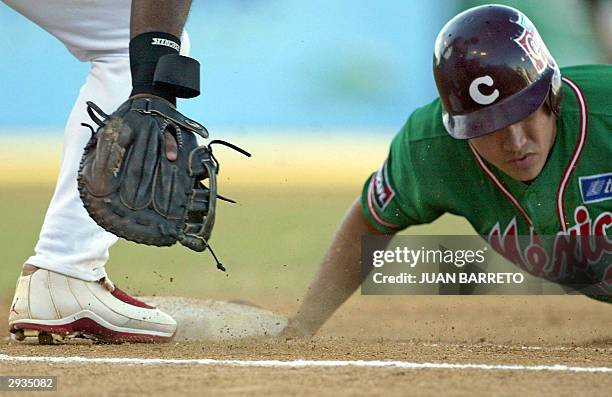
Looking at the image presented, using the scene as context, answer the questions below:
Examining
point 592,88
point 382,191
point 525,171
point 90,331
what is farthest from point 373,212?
point 90,331

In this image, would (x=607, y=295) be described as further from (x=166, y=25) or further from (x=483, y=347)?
(x=166, y=25)

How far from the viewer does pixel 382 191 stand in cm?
378

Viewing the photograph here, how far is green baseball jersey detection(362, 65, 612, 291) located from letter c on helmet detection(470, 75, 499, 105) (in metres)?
0.27

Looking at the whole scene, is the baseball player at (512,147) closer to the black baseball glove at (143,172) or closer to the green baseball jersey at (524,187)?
the green baseball jersey at (524,187)

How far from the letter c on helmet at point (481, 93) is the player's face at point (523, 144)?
108 mm

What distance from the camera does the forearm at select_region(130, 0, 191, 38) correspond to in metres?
2.42

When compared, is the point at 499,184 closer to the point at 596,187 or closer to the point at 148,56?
the point at 596,187

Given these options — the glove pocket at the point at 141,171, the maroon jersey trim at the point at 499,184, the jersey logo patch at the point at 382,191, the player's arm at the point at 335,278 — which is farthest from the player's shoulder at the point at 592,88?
the glove pocket at the point at 141,171

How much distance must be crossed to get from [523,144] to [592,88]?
14.7 inches

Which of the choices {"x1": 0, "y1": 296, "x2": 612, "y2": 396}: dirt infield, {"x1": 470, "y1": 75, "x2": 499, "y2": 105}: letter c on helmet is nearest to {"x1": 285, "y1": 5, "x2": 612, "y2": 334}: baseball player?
{"x1": 470, "y1": 75, "x2": 499, "y2": 105}: letter c on helmet

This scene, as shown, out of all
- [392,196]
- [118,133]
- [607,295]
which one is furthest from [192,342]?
[607,295]

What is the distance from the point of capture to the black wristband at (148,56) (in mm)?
2393

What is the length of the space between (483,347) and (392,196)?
683 mm

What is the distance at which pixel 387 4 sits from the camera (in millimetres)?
9227
